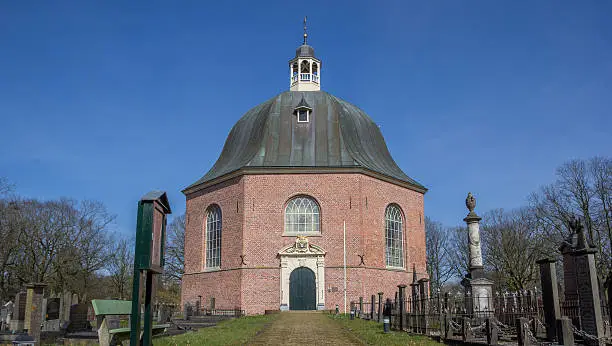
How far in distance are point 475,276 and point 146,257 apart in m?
14.5

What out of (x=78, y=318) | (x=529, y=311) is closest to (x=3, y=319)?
(x=78, y=318)

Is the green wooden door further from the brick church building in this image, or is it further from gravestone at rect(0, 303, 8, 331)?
gravestone at rect(0, 303, 8, 331)

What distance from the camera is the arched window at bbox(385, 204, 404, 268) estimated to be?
2975 centimetres

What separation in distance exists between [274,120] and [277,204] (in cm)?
577

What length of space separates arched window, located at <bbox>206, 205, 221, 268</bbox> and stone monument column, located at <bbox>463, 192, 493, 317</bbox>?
48.3ft

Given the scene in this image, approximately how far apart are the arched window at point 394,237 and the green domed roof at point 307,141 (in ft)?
6.07

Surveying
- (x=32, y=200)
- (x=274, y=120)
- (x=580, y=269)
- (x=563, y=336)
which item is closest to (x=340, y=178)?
(x=274, y=120)

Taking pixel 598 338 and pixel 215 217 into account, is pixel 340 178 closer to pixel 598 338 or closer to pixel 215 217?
pixel 215 217

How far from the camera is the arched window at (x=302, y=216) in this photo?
28344 mm

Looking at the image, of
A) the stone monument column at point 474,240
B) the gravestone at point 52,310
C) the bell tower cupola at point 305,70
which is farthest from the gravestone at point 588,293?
the bell tower cupola at point 305,70

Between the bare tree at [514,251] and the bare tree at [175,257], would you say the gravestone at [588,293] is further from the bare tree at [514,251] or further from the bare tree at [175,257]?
the bare tree at [175,257]

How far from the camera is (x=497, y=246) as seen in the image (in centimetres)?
4234

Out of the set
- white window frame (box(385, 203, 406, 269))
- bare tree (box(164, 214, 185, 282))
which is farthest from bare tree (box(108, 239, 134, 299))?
white window frame (box(385, 203, 406, 269))

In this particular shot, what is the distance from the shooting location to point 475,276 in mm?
18953
